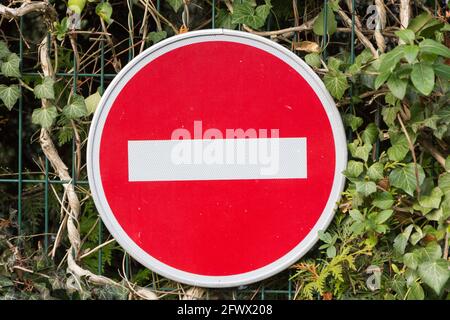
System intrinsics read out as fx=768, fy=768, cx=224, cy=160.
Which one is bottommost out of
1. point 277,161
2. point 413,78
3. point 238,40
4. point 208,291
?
point 208,291

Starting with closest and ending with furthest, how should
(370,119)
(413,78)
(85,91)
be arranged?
1. (413,78)
2. (370,119)
3. (85,91)

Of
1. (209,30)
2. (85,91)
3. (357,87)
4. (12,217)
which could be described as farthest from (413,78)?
(12,217)

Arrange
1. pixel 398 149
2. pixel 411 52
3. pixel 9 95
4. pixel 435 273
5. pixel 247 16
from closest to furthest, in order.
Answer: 1. pixel 411 52
2. pixel 435 273
3. pixel 398 149
4. pixel 247 16
5. pixel 9 95

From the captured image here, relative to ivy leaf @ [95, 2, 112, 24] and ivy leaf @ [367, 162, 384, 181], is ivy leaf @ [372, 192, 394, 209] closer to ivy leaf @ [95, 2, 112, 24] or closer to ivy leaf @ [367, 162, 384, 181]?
ivy leaf @ [367, 162, 384, 181]

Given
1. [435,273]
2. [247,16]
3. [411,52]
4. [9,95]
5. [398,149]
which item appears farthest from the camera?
[9,95]

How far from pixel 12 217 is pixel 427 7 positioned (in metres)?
1.84

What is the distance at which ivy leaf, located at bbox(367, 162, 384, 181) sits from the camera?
9.11 ft

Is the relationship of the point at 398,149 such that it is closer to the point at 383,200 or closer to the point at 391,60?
the point at 383,200

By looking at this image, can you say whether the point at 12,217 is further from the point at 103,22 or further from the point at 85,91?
the point at 103,22

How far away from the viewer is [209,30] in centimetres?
287

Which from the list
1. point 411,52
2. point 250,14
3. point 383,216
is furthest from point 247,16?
point 383,216

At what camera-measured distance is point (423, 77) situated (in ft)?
8.49

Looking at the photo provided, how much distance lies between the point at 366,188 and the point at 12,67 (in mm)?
1424

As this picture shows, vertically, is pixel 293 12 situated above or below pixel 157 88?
above
